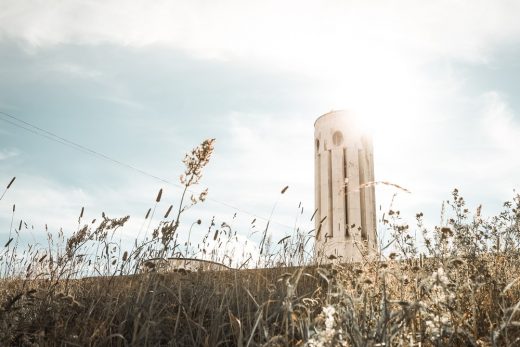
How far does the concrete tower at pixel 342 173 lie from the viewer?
18.7m

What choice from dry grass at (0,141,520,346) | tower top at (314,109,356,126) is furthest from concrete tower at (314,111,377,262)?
dry grass at (0,141,520,346)

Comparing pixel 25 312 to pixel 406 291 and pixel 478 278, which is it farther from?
pixel 478 278

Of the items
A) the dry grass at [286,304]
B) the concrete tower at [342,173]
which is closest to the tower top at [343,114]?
the concrete tower at [342,173]

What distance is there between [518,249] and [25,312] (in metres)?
5.27

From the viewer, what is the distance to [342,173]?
19.4m

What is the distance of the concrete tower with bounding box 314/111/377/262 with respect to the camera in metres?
18.7

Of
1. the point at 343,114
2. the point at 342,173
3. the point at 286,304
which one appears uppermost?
the point at 343,114

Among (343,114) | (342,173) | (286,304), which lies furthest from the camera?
(343,114)

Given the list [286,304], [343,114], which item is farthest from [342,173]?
Answer: [286,304]

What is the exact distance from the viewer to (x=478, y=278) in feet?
9.87

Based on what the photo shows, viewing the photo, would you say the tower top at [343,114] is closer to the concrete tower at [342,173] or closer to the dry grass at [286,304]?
the concrete tower at [342,173]

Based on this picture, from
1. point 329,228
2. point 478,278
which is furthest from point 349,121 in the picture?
point 478,278

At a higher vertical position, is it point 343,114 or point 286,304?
point 343,114

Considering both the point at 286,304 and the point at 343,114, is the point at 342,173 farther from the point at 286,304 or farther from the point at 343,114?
the point at 286,304
